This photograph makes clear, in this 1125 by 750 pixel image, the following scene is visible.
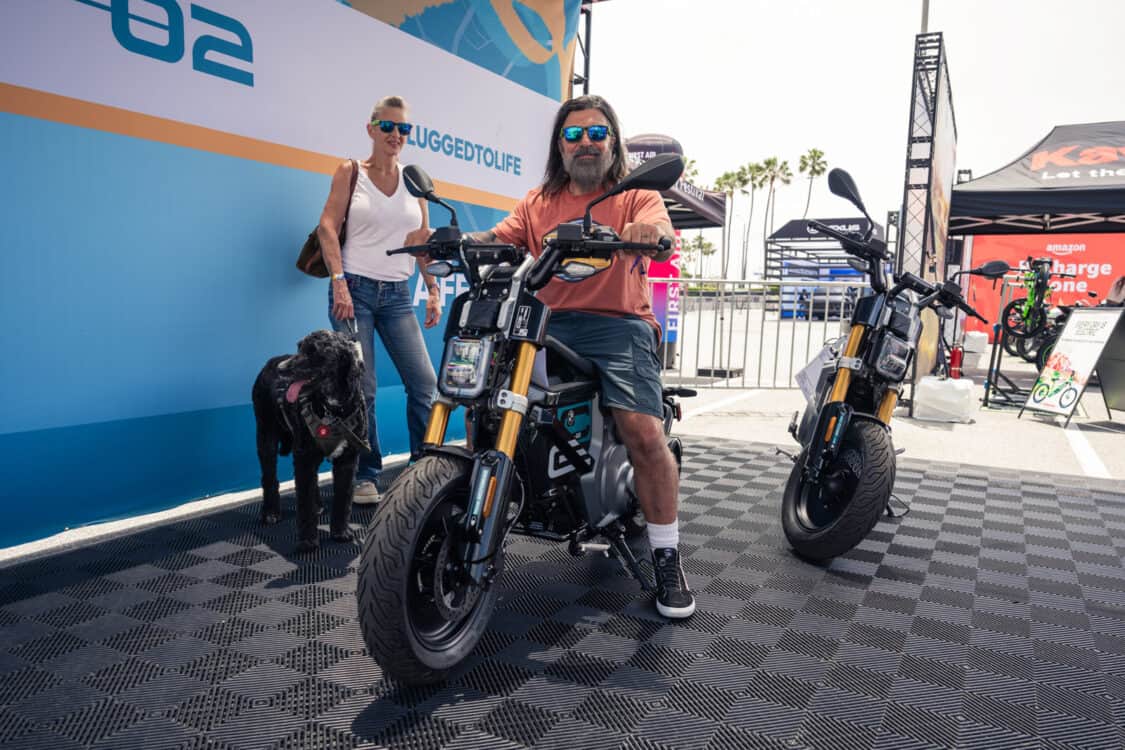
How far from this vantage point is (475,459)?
1.92 metres

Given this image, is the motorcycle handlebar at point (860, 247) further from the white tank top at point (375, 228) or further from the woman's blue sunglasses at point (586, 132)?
the white tank top at point (375, 228)

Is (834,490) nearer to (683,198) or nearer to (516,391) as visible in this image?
Result: (516,391)

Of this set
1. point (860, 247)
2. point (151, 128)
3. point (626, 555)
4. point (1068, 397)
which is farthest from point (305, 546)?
point (1068, 397)

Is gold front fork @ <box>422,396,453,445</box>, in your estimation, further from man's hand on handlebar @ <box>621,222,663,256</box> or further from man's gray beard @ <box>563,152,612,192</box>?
man's gray beard @ <box>563,152,612,192</box>

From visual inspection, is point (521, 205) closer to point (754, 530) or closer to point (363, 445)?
point (363, 445)

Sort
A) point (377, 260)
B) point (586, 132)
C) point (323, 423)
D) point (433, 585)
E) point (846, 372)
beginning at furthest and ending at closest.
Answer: point (377, 260), point (846, 372), point (323, 423), point (586, 132), point (433, 585)

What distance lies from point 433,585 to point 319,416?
120cm

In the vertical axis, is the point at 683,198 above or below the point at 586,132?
above

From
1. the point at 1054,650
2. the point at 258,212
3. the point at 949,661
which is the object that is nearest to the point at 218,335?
the point at 258,212

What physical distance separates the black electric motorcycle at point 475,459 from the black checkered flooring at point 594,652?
20cm

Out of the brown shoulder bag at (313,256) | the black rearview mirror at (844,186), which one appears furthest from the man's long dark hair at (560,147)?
the brown shoulder bag at (313,256)

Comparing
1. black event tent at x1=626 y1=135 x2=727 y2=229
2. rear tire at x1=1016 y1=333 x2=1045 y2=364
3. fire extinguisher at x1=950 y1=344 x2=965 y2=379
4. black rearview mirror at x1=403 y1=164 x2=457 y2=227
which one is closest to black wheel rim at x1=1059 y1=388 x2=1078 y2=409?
fire extinguisher at x1=950 y1=344 x2=965 y2=379

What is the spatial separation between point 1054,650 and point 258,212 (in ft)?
12.4

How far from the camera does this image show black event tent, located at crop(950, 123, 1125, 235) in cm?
949
